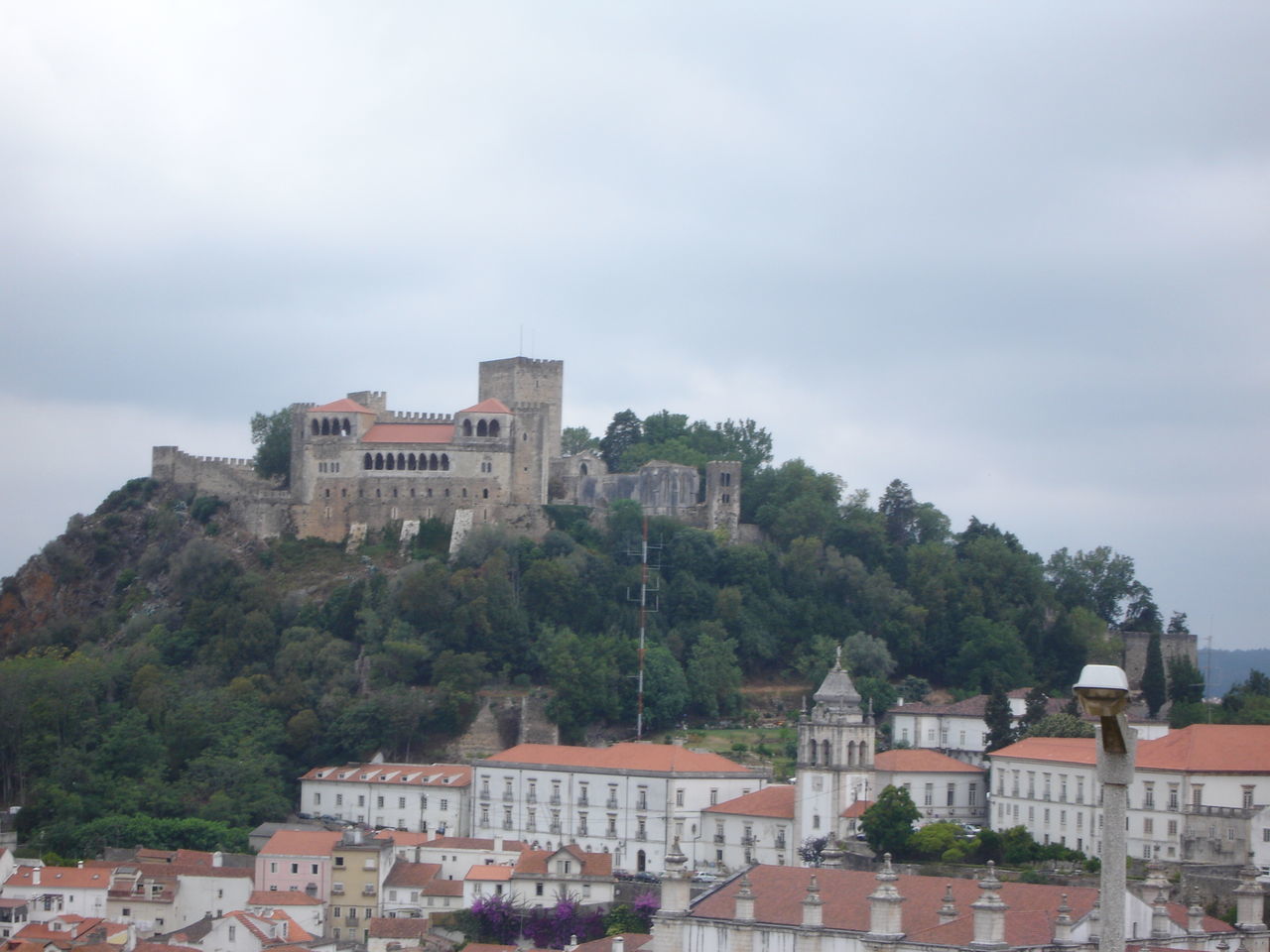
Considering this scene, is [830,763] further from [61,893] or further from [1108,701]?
[1108,701]

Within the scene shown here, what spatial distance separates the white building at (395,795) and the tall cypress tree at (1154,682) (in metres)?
27.0

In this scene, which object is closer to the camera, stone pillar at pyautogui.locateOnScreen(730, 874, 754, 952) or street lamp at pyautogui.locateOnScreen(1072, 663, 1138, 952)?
street lamp at pyautogui.locateOnScreen(1072, 663, 1138, 952)

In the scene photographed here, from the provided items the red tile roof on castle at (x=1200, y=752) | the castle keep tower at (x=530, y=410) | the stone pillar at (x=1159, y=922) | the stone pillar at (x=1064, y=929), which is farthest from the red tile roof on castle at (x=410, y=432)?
the stone pillar at (x=1064, y=929)

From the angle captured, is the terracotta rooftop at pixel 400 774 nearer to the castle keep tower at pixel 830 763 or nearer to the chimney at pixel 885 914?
the castle keep tower at pixel 830 763

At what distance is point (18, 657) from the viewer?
282ft

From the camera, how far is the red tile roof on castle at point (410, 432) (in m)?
88.9

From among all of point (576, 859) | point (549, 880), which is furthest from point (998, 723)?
point (549, 880)

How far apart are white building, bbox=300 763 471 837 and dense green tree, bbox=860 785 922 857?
53.6 feet

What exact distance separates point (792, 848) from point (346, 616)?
1018 inches

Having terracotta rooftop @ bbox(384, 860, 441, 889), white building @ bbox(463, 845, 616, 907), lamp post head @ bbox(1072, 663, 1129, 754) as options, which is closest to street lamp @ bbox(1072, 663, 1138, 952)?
lamp post head @ bbox(1072, 663, 1129, 754)

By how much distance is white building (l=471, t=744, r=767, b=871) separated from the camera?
67.8 meters

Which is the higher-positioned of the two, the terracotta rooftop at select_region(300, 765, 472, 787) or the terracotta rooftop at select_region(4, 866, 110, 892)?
the terracotta rooftop at select_region(300, 765, 472, 787)

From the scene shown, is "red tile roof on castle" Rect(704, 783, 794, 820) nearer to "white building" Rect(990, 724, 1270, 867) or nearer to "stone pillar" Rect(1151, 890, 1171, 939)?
"white building" Rect(990, 724, 1270, 867)

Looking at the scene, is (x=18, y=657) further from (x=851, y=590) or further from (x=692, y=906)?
(x=692, y=906)
